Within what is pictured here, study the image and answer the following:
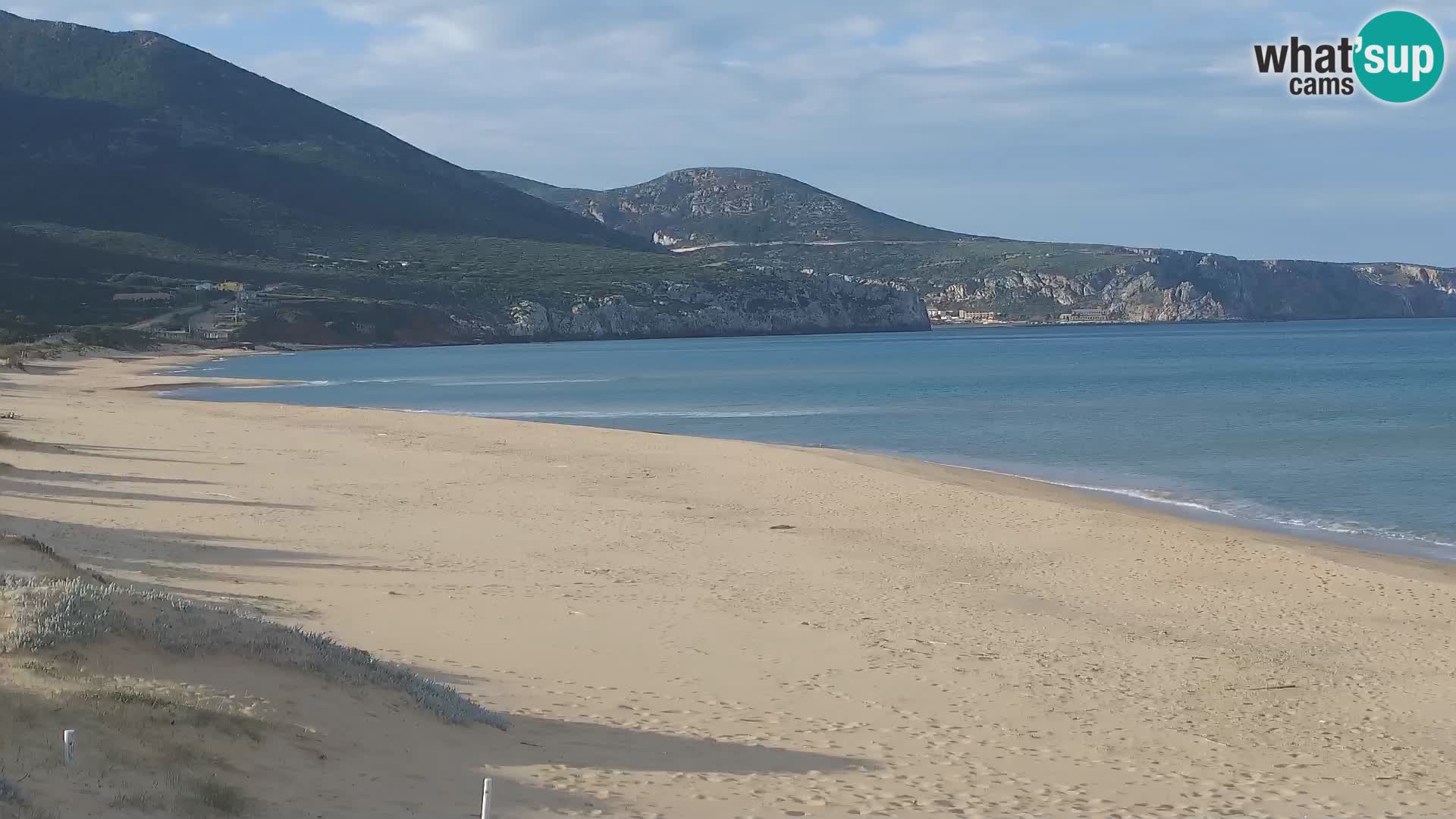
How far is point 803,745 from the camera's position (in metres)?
8.46

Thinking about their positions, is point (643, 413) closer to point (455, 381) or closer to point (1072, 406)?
point (1072, 406)

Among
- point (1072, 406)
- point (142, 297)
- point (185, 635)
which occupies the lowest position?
point (1072, 406)

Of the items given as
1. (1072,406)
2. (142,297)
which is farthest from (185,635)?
(142,297)

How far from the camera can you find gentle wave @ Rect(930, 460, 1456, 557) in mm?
19734

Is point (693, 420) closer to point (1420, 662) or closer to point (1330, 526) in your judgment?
point (1330, 526)

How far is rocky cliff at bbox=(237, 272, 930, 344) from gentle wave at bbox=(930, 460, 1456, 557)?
99.2 m

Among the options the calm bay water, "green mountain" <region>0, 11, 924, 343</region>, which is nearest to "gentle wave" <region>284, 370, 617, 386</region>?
the calm bay water

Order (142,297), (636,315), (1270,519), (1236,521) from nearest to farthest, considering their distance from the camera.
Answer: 1. (1236,521)
2. (1270,519)
3. (142,297)
4. (636,315)

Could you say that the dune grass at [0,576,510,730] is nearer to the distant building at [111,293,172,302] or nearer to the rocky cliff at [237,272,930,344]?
the rocky cliff at [237,272,930,344]

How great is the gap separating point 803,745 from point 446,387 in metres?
54.5

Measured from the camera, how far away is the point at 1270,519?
21.5 meters

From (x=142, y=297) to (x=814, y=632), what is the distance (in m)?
113

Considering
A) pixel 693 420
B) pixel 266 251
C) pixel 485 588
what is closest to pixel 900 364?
pixel 693 420

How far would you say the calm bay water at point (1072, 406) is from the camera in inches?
987
